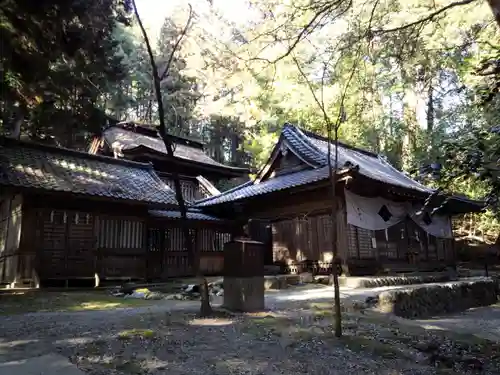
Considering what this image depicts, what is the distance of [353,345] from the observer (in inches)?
213

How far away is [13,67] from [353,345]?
862 centimetres

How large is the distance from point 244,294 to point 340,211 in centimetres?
777

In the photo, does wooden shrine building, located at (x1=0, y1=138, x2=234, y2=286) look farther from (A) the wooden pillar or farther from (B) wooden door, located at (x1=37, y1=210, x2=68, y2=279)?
(A) the wooden pillar

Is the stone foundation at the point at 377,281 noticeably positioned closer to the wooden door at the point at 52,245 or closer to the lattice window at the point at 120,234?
the lattice window at the point at 120,234

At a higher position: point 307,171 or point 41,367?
point 307,171

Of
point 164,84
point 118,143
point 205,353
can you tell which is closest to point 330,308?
point 205,353

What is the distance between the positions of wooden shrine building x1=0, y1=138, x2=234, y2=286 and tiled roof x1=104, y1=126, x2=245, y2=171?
5.04m

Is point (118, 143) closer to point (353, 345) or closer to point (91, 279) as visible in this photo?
point (91, 279)

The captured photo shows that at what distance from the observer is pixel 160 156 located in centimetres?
2073

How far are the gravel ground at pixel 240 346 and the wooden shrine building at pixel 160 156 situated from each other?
556 inches

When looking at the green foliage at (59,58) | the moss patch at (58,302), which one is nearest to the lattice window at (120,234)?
the moss patch at (58,302)

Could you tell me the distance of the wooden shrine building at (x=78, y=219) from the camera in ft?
38.9

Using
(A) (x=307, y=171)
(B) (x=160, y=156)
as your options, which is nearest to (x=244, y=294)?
(A) (x=307, y=171)

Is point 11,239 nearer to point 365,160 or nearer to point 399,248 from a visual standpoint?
point 399,248
